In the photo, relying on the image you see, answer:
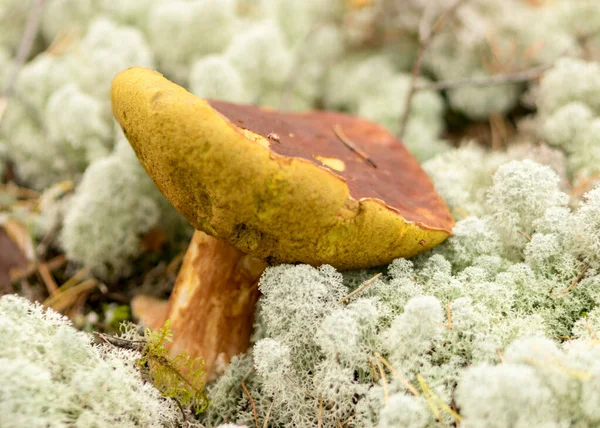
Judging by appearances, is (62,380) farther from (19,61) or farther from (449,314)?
(19,61)

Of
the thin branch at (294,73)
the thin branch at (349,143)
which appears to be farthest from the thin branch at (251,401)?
the thin branch at (294,73)

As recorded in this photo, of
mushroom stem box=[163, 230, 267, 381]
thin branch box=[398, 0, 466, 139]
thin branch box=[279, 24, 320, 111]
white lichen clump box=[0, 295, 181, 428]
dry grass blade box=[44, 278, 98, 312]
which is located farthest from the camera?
thin branch box=[279, 24, 320, 111]

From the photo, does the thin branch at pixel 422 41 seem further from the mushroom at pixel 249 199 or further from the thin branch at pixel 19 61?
the thin branch at pixel 19 61

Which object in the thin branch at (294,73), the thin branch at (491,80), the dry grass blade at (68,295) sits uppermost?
the thin branch at (491,80)

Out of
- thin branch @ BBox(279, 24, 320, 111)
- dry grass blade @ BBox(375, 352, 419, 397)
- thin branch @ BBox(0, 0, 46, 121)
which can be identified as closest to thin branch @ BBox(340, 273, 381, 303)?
dry grass blade @ BBox(375, 352, 419, 397)

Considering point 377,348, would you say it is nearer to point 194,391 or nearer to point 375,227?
A: point 375,227

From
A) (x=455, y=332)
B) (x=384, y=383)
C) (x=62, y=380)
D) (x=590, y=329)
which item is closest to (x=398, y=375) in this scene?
(x=384, y=383)

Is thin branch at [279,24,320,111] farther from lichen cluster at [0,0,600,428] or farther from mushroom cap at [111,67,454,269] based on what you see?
mushroom cap at [111,67,454,269]
